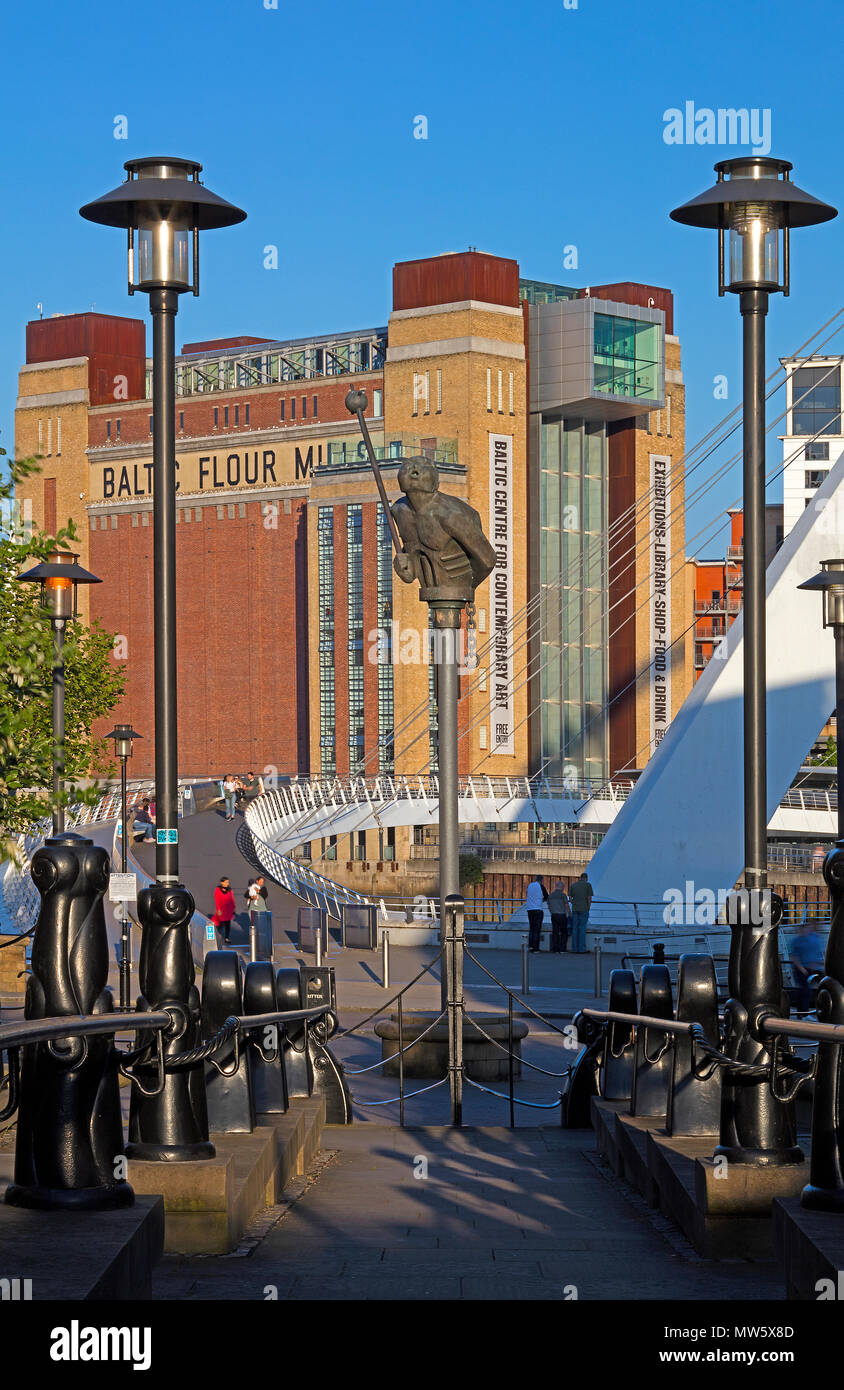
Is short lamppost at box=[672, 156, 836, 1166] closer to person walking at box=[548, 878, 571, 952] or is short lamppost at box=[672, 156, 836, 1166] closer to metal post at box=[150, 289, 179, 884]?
metal post at box=[150, 289, 179, 884]

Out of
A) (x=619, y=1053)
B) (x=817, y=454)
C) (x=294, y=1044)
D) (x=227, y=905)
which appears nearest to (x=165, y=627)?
(x=294, y=1044)

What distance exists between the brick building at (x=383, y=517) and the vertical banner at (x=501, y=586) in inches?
4.0

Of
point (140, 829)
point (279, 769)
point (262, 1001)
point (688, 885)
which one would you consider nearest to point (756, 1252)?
point (262, 1001)

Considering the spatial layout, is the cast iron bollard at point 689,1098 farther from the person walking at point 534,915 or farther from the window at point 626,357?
the window at point 626,357

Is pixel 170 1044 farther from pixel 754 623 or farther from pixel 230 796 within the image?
pixel 230 796

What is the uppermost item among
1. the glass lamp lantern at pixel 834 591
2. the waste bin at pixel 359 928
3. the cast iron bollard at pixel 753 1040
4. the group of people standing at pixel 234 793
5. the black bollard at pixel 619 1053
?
the glass lamp lantern at pixel 834 591

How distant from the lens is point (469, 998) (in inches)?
906

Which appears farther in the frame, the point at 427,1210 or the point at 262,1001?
the point at 262,1001

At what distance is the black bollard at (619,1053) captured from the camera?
33.3ft

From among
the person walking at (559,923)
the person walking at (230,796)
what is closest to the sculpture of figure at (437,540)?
the person walking at (559,923)

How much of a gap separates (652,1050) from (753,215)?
3847mm

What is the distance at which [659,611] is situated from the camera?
245 ft

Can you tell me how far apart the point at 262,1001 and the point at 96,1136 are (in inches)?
166
